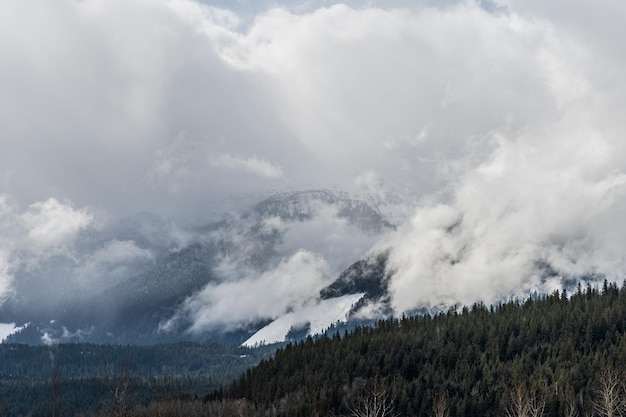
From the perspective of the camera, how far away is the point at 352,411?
616ft

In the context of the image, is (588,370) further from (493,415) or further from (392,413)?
(392,413)

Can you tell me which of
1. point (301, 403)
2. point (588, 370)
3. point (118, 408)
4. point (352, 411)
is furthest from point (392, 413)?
point (118, 408)

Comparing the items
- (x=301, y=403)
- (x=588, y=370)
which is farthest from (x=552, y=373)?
Answer: (x=301, y=403)

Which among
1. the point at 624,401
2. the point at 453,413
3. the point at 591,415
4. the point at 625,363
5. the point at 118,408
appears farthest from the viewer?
the point at 625,363

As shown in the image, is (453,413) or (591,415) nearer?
(591,415)

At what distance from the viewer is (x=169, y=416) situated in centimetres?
19712

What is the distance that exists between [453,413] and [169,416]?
72.5 meters

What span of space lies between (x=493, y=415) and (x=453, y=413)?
956 cm

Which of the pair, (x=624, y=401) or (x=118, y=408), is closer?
(x=118, y=408)

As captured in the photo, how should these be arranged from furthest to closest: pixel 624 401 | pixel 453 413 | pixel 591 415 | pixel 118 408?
pixel 453 413, pixel 591 415, pixel 624 401, pixel 118 408

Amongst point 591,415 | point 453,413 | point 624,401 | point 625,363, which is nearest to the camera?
point 624,401

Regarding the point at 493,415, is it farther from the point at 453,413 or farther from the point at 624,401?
the point at 624,401

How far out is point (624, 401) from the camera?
155m

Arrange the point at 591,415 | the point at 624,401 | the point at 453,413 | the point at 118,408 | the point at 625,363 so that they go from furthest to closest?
the point at 625,363, the point at 453,413, the point at 591,415, the point at 624,401, the point at 118,408
